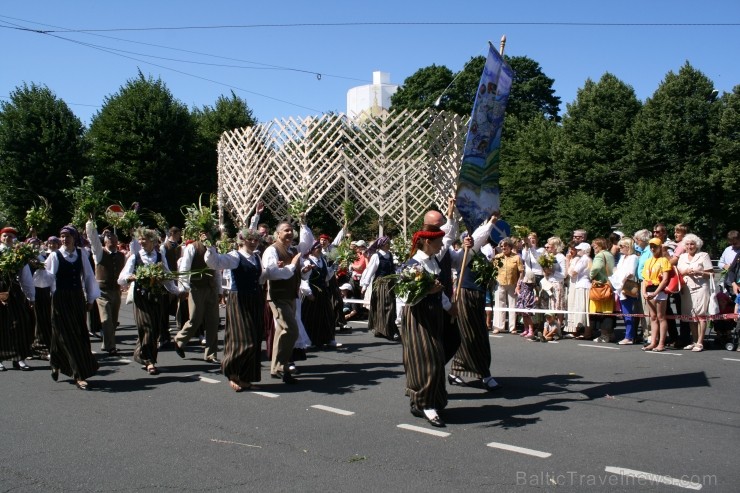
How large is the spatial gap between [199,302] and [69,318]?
2.05 m

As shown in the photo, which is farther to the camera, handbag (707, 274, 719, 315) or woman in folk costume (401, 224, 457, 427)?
handbag (707, 274, 719, 315)

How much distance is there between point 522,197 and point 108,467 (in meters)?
31.6

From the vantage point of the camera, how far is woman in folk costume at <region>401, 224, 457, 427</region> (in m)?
6.41

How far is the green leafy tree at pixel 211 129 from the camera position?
94.4 feet

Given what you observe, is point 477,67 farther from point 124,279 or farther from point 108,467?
point 108,467

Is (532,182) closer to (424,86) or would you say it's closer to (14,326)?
(424,86)

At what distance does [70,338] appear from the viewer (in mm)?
8148

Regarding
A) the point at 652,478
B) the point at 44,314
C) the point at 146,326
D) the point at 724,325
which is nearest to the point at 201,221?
the point at 146,326

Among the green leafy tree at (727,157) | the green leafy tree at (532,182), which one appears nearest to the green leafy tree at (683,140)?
the green leafy tree at (727,157)

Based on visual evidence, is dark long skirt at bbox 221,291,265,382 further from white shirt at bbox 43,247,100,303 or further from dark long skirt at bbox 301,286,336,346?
dark long skirt at bbox 301,286,336,346

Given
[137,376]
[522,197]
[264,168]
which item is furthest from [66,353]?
[522,197]

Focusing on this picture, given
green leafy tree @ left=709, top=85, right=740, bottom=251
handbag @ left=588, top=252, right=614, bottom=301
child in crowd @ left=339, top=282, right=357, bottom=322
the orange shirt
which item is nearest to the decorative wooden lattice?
child in crowd @ left=339, top=282, right=357, bottom=322

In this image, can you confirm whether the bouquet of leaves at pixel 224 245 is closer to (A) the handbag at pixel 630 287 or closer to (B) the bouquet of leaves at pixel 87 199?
(B) the bouquet of leaves at pixel 87 199

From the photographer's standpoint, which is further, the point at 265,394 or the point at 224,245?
the point at 224,245
